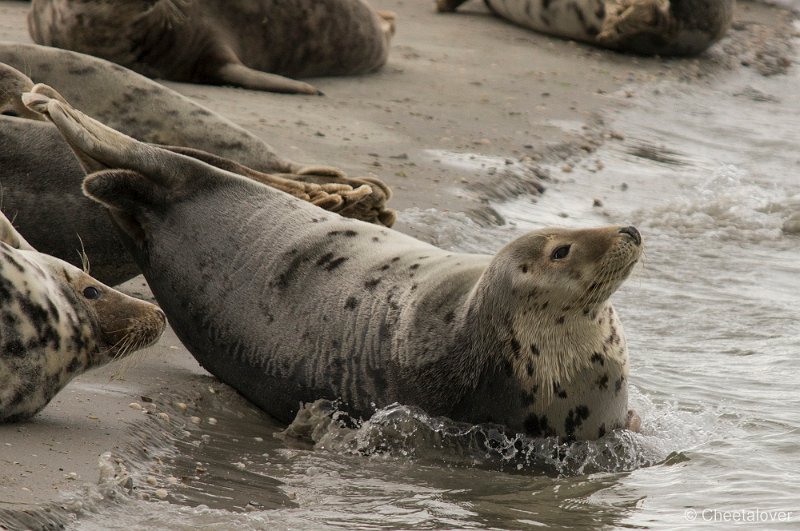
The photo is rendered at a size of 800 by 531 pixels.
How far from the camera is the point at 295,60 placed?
977 cm

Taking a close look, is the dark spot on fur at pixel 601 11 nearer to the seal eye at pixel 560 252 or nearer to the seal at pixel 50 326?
the seal eye at pixel 560 252

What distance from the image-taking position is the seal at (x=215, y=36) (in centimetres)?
884

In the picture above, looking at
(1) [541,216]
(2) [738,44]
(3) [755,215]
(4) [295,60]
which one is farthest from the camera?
(2) [738,44]

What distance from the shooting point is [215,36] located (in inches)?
362

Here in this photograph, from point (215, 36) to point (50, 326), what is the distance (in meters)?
5.39

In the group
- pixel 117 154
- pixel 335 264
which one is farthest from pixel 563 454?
pixel 117 154

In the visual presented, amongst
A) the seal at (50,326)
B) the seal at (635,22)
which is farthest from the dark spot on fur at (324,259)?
→ the seal at (635,22)

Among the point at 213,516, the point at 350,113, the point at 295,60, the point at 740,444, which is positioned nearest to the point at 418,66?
the point at 295,60

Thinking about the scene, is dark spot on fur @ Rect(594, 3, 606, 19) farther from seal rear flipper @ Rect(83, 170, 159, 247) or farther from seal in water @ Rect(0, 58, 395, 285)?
seal rear flipper @ Rect(83, 170, 159, 247)

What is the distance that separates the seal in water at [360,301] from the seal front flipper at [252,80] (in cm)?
403

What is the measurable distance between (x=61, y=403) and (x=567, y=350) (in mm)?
1478

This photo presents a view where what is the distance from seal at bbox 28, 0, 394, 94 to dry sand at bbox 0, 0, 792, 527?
0.58 feet

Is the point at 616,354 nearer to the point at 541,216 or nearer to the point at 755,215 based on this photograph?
the point at 541,216

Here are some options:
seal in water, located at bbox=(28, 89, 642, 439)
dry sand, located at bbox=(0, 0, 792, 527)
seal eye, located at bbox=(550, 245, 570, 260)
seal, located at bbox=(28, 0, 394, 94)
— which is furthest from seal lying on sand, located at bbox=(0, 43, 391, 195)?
seal, located at bbox=(28, 0, 394, 94)
